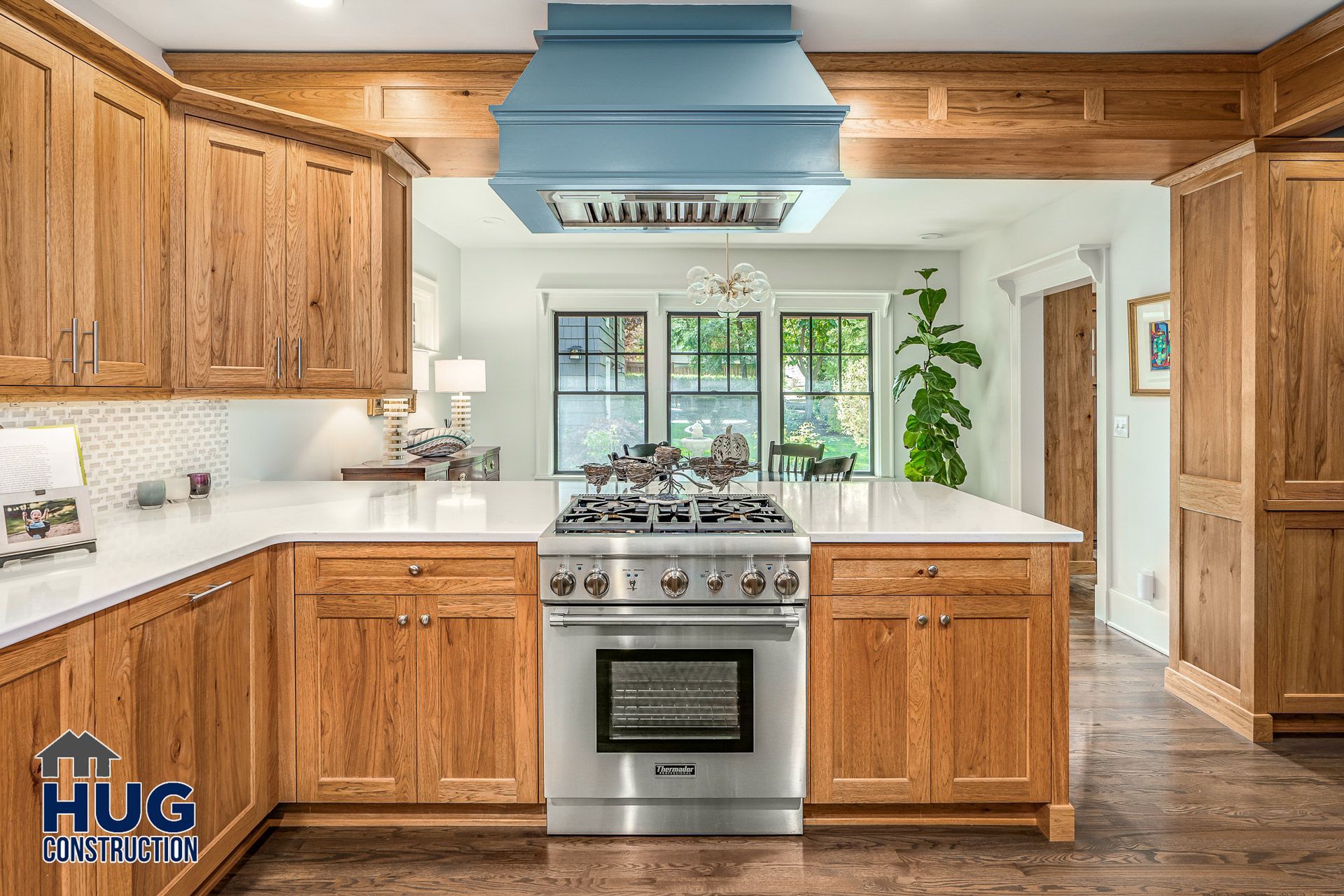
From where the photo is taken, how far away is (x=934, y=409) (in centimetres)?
618

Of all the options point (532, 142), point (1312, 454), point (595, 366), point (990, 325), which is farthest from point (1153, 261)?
point (595, 366)

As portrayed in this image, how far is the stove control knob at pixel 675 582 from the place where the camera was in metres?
2.25

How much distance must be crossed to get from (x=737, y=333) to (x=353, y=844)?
17.8 feet

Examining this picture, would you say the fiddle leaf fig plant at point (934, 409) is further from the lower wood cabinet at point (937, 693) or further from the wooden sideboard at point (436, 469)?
the lower wood cabinet at point (937, 693)

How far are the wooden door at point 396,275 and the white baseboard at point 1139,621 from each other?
12.6ft

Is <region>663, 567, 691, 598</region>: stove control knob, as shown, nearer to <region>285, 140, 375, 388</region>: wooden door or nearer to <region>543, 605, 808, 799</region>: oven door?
<region>543, 605, 808, 799</region>: oven door

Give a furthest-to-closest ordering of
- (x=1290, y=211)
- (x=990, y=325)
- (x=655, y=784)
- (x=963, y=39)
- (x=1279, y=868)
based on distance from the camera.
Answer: (x=990, y=325)
(x=1290, y=211)
(x=963, y=39)
(x=655, y=784)
(x=1279, y=868)

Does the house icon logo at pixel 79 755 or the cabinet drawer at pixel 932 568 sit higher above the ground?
the cabinet drawer at pixel 932 568

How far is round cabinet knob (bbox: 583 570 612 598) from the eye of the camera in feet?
7.36

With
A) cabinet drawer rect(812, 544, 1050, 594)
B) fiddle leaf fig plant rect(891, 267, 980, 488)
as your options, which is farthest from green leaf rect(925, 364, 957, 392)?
cabinet drawer rect(812, 544, 1050, 594)

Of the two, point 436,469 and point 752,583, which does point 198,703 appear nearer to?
point 752,583

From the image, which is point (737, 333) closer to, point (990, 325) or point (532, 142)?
point (990, 325)

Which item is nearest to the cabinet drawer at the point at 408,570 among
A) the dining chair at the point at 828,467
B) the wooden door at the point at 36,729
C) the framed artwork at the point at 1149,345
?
the wooden door at the point at 36,729

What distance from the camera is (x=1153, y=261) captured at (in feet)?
13.8
